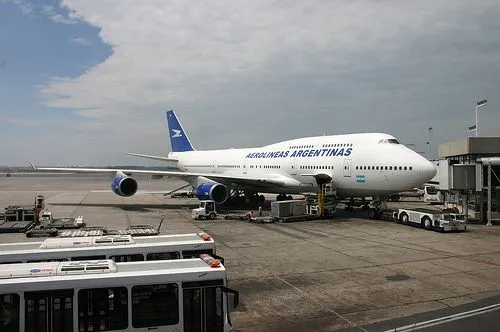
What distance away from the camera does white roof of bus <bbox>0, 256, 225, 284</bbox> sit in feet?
23.9

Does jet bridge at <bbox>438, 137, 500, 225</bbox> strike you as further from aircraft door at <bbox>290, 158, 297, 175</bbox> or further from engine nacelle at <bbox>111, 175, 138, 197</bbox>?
engine nacelle at <bbox>111, 175, 138, 197</bbox>

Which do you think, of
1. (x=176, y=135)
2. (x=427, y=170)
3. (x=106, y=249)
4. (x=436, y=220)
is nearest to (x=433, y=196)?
(x=427, y=170)

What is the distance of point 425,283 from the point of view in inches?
555

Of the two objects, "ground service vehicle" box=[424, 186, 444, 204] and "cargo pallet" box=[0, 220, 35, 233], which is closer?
"cargo pallet" box=[0, 220, 35, 233]

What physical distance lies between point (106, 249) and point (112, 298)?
2.89 m

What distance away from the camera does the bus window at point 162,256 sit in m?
10.3

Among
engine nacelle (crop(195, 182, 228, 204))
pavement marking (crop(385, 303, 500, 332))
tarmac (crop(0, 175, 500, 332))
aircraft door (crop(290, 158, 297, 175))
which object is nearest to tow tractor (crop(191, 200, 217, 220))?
tarmac (crop(0, 175, 500, 332))

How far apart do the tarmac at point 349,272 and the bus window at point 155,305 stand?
134 inches

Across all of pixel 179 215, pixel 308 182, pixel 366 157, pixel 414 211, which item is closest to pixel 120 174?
pixel 179 215

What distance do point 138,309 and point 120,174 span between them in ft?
102

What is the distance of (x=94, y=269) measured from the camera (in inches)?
301

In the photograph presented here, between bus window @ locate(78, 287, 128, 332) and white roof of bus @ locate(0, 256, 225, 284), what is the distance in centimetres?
26

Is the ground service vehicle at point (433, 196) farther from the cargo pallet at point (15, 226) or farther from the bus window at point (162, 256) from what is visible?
the bus window at point (162, 256)

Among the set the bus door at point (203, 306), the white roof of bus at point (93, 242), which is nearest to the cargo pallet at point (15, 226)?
the white roof of bus at point (93, 242)
